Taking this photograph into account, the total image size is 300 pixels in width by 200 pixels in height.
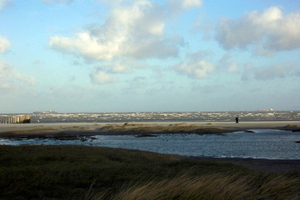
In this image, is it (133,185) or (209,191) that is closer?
(209,191)

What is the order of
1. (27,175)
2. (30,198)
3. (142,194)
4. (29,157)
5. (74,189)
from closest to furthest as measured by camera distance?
(142,194) → (30,198) → (74,189) → (27,175) → (29,157)

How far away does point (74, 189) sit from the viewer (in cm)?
926

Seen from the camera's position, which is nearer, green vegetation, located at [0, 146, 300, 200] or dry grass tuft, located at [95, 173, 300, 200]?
dry grass tuft, located at [95, 173, 300, 200]

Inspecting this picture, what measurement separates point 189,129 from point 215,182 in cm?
→ 4596

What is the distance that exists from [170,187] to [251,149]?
74.0 feet

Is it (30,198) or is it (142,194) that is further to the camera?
(30,198)

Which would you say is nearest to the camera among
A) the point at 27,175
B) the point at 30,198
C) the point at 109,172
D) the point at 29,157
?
the point at 30,198

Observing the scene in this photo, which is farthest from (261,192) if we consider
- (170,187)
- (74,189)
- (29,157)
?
(29,157)

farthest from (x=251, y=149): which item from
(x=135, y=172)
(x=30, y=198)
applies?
(x=30, y=198)

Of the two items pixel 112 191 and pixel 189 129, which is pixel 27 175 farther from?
pixel 189 129

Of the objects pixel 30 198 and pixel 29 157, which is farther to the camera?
pixel 29 157

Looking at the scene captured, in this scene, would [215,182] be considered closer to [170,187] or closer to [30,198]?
[170,187]

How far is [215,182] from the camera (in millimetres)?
8227

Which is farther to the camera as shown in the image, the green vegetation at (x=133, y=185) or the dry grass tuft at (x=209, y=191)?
the green vegetation at (x=133, y=185)
